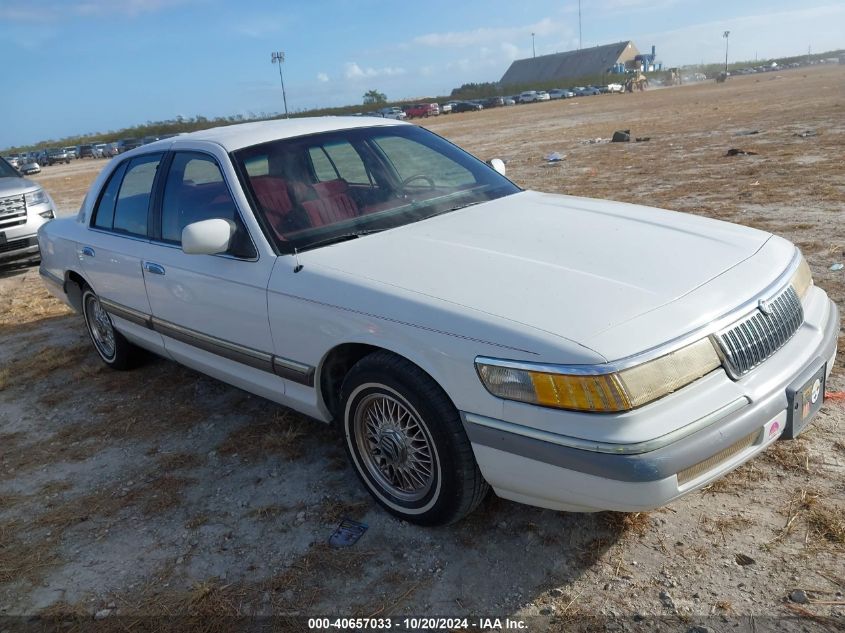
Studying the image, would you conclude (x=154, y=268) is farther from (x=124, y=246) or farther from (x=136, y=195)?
(x=136, y=195)

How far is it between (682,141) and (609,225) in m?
15.0

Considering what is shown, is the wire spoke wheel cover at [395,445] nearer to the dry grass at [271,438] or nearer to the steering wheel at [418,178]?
the dry grass at [271,438]

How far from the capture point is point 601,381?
222 centimetres

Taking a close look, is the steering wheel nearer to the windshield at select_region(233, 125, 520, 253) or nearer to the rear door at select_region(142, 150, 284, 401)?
the windshield at select_region(233, 125, 520, 253)


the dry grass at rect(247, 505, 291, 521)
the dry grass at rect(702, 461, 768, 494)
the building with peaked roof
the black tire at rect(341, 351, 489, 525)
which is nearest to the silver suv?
the dry grass at rect(247, 505, 291, 521)

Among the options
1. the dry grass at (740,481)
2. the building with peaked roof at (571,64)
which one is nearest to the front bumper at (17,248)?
the dry grass at (740,481)

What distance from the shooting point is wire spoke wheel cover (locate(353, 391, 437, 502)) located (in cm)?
285

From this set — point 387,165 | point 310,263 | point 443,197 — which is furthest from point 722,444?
point 387,165

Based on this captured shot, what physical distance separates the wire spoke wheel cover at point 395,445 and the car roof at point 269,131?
5.49ft

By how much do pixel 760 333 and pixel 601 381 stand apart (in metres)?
0.78

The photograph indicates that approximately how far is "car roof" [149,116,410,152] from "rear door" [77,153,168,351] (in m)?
0.28

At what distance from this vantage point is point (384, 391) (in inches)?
112

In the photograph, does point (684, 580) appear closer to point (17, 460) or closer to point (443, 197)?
point (443, 197)

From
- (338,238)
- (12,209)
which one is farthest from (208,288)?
(12,209)
